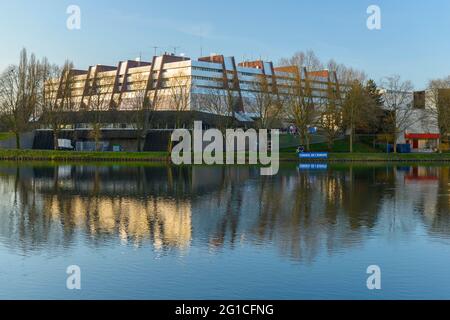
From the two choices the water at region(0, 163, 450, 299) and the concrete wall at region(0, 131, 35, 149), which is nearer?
the water at region(0, 163, 450, 299)

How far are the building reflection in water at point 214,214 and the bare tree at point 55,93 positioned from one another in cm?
3945

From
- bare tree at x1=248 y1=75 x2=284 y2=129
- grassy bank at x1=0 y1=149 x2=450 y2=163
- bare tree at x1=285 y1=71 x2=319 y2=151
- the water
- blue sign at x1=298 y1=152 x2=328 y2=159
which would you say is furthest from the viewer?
bare tree at x1=248 y1=75 x2=284 y2=129

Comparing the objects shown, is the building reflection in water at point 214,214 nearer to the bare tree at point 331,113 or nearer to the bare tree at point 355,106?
the bare tree at point 331,113

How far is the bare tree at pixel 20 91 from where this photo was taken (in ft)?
236

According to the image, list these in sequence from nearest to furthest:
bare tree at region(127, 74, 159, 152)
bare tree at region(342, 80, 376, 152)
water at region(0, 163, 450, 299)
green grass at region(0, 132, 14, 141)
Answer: water at region(0, 163, 450, 299), bare tree at region(342, 80, 376, 152), bare tree at region(127, 74, 159, 152), green grass at region(0, 132, 14, 141)

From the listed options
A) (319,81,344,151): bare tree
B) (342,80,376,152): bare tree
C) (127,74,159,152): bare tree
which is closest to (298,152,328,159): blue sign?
(319,81,344,151): bare tree

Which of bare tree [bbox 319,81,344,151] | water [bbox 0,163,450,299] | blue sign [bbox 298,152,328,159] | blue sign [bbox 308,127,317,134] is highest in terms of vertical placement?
bare tree [bbox 319,81,344,151]

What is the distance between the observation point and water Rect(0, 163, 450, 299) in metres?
11.3

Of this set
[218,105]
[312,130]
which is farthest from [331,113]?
[218,105]

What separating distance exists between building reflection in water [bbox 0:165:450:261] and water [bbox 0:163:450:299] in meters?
0.05

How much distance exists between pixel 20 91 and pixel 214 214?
58.3 m

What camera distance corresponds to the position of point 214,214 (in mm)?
21203

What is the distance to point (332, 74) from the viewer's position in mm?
77938

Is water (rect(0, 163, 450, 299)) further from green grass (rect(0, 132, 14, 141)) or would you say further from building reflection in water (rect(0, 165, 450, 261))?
green grass (rect(0, 132, 14, 141))
